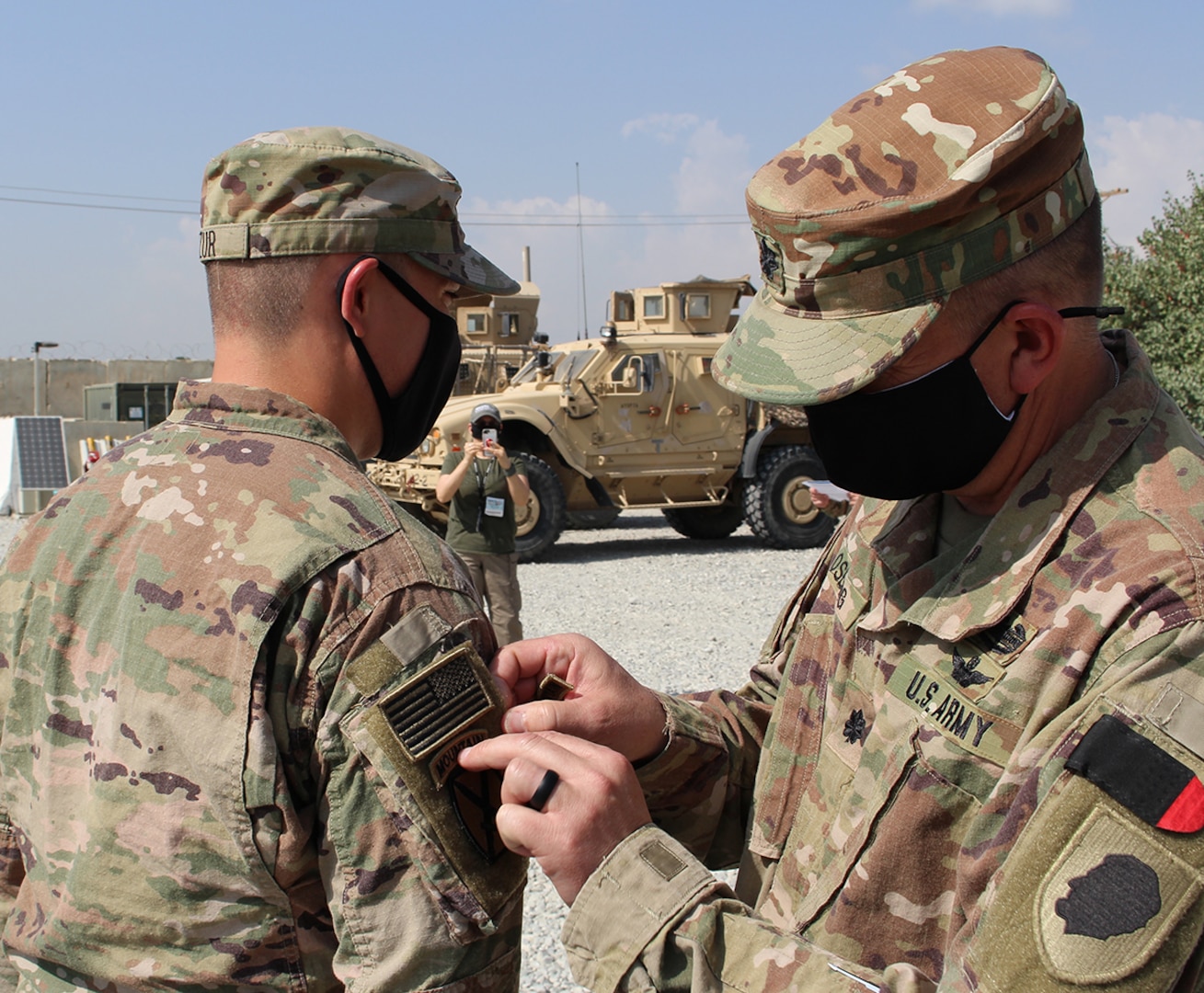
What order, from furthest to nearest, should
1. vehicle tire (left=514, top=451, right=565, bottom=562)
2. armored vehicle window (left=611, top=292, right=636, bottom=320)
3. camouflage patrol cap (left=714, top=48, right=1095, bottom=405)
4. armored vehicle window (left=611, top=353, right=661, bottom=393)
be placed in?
armored vehicle window (left=611, top=292, right=636, bottom=320) < armored vehicle window (left=611, top=353, right=661, bottom=393) < vehicle tire (left=514, top=451, right=565, bottom=562) < camouflage patrol cap (left=714, top=48, right=1095, bottom=405)

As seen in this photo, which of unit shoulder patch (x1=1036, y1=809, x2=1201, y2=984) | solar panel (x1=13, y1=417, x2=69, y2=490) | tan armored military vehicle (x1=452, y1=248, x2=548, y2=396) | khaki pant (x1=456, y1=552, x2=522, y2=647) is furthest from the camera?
tan armored military vehicle (x1=452, y1=248, x2=548, y2=396)

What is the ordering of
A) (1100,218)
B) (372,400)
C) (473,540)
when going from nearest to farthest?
(1100,218) < (372,400) < (473,540)

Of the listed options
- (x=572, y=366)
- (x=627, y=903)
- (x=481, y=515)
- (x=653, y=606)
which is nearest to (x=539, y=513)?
(x=572, y=366)

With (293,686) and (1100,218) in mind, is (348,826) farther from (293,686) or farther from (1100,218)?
(1100,218)

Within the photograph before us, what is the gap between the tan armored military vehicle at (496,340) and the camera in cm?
1744

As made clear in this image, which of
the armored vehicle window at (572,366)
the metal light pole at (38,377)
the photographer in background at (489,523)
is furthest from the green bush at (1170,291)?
the metal light pole at (38,377)

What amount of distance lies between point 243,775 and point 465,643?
341 mm

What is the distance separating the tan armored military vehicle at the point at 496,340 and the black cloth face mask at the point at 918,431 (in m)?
15.5

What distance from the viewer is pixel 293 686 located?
4.94 feet

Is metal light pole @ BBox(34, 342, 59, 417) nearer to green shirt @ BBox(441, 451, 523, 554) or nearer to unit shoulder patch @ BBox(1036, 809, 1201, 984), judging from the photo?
green shirt @ BBox(441, 451, 523, 554)

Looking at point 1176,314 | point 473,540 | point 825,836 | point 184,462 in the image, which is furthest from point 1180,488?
point 1176,314

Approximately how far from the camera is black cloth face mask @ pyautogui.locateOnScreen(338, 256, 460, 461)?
1833 millimetres

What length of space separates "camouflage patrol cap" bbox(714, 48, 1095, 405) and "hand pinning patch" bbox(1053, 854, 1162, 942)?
72 cm


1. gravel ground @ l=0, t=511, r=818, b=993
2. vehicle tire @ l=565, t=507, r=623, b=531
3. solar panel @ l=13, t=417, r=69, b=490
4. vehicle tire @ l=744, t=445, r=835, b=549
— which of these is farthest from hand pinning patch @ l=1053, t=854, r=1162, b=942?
solar panel @ l=13, t=417, r=69, b=490
